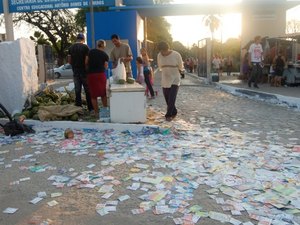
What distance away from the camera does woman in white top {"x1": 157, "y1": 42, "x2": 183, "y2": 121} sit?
825 centimetres

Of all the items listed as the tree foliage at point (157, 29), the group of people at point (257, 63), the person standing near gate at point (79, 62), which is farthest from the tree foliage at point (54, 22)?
the person standing near gate at point (79, 62)

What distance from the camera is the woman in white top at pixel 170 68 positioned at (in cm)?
825

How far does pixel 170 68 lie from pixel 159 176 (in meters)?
3.99

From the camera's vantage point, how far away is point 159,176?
475 cm

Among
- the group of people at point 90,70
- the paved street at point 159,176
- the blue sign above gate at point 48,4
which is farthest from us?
the blue sign above gate at point 48,4

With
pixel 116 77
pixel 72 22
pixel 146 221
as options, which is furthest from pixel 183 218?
pixel 72 22

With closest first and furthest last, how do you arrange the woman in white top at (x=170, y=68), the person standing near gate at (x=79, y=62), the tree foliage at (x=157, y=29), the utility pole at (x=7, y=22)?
the woman in white top at (x=170, y=68) < the person standing near gate at (x=79, y=62) < the utility pole at (x=7, y=22) < the tree foliage at (x=157, y=29)

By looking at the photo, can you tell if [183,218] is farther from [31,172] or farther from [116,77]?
[116,77]

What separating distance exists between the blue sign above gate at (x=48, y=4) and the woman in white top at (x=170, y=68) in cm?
1270

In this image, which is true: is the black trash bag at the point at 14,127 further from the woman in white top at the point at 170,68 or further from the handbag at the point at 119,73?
the woman in white top at the point at 170,68

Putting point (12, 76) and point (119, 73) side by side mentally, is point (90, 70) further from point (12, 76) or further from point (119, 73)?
point (12, 76)

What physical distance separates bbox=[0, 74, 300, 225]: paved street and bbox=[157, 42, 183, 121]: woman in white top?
2.44 ft

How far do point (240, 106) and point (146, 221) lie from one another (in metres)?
7.87

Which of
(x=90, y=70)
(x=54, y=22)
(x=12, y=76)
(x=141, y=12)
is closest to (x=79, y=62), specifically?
(x=90, y=70)
